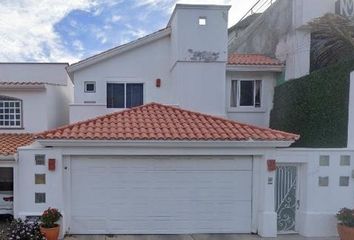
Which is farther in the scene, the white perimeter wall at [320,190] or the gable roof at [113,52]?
the gable roof at [113,52]

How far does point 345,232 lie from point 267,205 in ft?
7.82

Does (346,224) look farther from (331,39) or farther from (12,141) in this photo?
(12,141)

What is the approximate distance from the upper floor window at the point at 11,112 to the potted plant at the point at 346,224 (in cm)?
1397

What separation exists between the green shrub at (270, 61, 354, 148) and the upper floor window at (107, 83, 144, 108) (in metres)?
6.98

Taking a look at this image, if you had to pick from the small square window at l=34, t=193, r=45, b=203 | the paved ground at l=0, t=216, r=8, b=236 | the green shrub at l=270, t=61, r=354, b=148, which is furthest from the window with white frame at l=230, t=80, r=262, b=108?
the paved ground at l=0, t=216, r=8, b=236

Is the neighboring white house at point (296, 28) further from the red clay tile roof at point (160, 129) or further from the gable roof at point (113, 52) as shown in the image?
the red clay tile roof at point (160, 129)

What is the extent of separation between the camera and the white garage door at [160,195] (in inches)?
430

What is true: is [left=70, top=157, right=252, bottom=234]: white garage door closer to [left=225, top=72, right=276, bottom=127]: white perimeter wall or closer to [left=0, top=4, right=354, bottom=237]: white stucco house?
[left=0, top=4, right=354, bottom=237]: white stucco house

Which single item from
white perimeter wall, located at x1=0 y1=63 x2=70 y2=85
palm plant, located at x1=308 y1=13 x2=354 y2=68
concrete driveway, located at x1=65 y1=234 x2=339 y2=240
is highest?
palm plant, located at x1=308 y1=13 x2=354 y2=68

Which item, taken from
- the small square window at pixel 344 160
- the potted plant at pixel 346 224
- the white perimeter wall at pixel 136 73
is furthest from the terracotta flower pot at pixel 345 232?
the white perimeter wall at pixel 136 73

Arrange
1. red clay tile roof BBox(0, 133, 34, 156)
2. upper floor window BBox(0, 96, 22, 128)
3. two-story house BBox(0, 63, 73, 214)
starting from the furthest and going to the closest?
upper floor window BBox(0, 96, 22, 128), two-story house BBox(0, 63, 73, 214), red clay tile roof BBox(0, 133, 34, 156)

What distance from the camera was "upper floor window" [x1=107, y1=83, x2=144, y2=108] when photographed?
16.7 m

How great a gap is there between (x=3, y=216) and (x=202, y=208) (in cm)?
779

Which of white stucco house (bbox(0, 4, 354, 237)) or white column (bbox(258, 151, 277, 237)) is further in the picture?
white column (bbox(258, 151, 277, 237))
